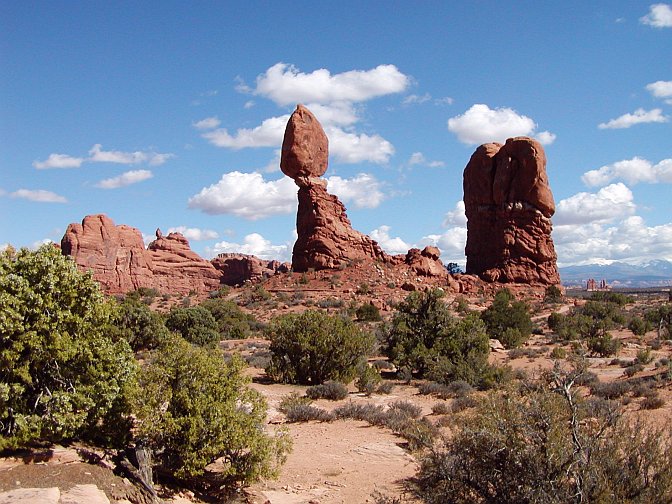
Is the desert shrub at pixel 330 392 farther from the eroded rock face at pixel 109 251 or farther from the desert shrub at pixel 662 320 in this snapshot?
the eroded rock face at pixel 109 251

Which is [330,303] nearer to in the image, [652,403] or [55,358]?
[652,403]

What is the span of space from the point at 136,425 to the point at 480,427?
5.38m

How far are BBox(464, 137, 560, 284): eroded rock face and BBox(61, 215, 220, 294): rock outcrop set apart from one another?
34.2 metres

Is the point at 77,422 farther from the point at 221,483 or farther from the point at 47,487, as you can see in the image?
the point at 221,483

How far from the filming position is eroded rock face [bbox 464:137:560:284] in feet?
166

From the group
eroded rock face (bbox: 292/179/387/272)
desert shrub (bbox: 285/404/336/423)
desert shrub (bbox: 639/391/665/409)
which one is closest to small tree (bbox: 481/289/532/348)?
desert shrub (bbox: 639/391/665/409)

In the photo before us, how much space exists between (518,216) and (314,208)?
1846cm

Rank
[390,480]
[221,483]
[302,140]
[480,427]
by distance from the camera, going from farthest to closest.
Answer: [302,140]
[390,480]
[221,483]
[480,427]

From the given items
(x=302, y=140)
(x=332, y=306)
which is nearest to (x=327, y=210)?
(x=302, y=140)

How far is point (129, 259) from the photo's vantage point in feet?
197

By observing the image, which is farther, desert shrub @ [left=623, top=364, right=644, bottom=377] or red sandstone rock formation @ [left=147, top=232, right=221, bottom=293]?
red sandstone rock formation @ [left=147, top=232, right=221, bottom=293]

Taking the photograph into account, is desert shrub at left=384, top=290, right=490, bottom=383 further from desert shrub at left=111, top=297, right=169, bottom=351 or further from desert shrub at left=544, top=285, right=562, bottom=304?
desert shrub at left=544, top=285, right=562, bottom=304

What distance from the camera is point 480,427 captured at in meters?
6.25

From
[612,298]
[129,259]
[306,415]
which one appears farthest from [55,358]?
[129,259]
